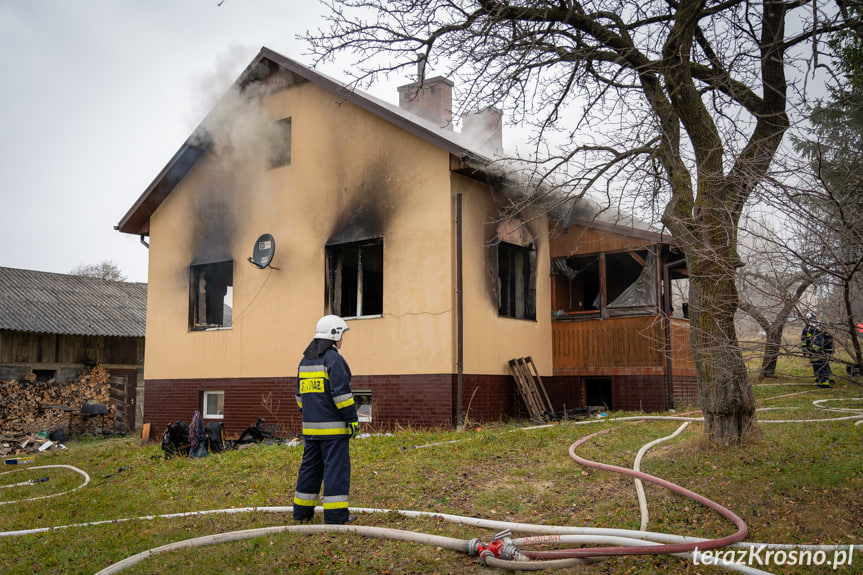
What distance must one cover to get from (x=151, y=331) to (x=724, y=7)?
13.0 m

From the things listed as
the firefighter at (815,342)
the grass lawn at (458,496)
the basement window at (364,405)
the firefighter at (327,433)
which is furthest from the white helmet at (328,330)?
the basement window at (364,405)

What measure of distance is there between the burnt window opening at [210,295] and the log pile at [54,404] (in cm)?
781

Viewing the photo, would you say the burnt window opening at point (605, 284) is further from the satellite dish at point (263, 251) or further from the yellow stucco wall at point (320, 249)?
the satellite dish at point (263, 251)

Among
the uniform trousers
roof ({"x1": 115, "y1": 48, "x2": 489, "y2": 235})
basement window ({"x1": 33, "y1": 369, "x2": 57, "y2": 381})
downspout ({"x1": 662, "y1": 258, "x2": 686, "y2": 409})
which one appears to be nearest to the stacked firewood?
basement window ({"x1": 33, "y1": 369, "x2": 57, "y2": 381})

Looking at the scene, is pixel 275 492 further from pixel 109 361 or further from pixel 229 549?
pixel 109 361

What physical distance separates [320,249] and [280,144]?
8.42ft

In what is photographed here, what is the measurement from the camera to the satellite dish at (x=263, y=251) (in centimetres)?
1390

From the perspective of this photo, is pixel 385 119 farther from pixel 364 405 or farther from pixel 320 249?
pixel 364 405

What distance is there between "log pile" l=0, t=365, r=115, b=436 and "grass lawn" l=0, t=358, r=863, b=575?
1121 centimetres

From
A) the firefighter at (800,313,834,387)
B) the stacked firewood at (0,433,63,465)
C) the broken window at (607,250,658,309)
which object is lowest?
the stacked firewood at (0,433,63,465)

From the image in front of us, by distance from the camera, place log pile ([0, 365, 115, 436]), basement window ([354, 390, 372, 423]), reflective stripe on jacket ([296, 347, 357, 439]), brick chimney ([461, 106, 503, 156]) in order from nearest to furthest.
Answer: reflective stripe on jacket ([296, 347, 357, 439]) → basement window ([354, 390, 372, 423]) → brick chimney ([461, 106, 503, 156]) → log pile ([0, 365, 115, 436])

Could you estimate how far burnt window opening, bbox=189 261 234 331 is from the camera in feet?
50.7

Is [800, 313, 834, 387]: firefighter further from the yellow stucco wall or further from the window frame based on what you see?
the window frame

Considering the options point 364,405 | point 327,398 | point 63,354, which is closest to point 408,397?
point 364,405
